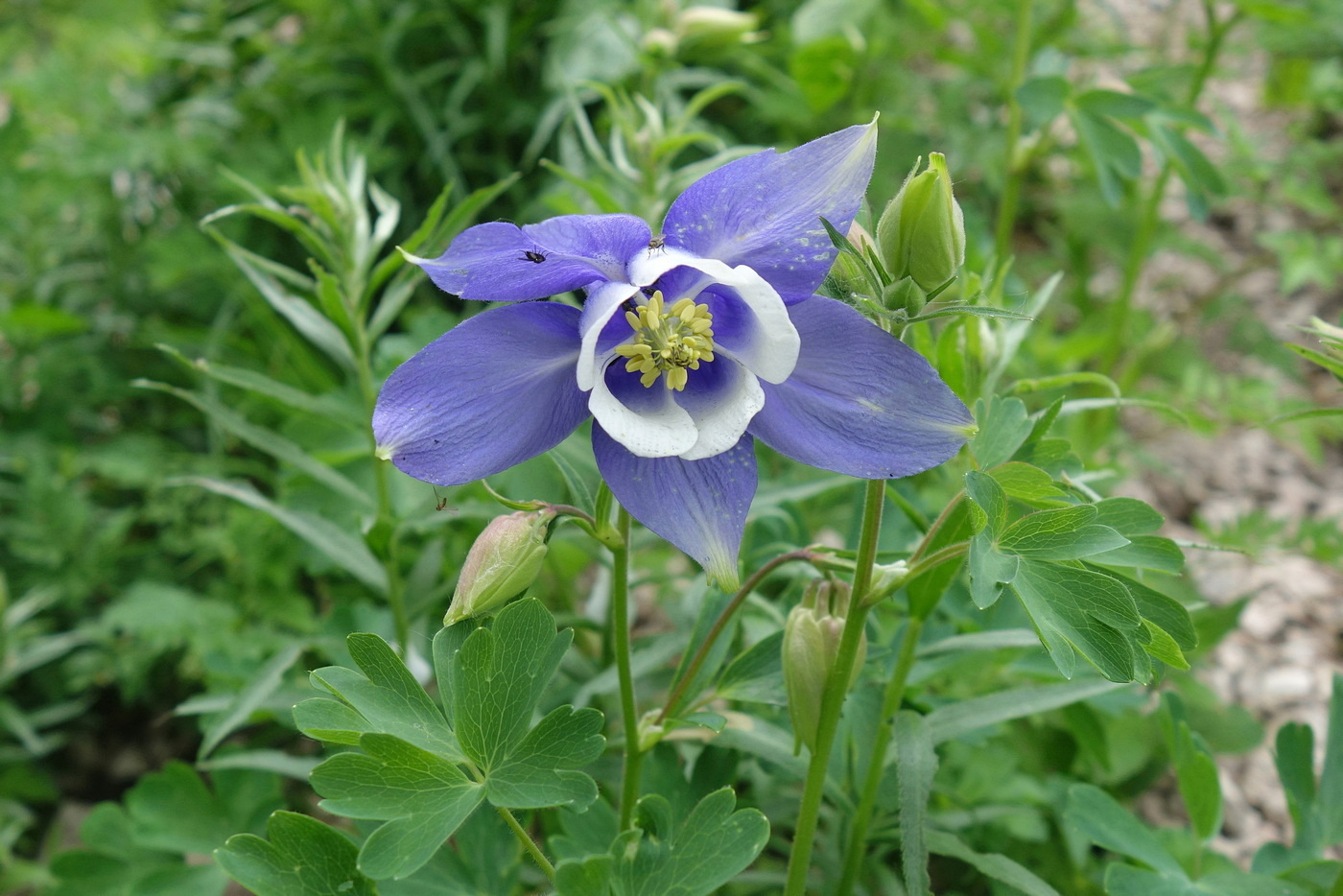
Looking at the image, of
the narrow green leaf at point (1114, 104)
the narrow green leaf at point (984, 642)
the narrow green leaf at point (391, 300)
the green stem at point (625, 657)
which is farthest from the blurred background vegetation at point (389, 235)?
the green stem at point (625, 657)

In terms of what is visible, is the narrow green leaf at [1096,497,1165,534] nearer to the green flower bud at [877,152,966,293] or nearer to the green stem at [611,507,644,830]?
the green flower bud at [877,152,966,293]

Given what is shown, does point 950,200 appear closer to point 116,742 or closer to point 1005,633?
point 1005,633

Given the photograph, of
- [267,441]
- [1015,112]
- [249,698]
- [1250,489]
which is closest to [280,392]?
[267,441]

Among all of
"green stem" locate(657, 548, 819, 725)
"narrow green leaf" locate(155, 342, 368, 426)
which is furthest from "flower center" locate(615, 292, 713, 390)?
"narrow green leaf" locate(155, 342, 368, 426)

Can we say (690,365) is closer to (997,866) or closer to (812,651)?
(812,651)

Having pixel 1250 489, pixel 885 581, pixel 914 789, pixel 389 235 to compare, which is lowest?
pixel 1250 489
